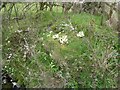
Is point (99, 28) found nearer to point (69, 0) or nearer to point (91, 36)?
point (91, 36)

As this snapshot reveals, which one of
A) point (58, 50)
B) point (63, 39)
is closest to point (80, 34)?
point (63, 39)

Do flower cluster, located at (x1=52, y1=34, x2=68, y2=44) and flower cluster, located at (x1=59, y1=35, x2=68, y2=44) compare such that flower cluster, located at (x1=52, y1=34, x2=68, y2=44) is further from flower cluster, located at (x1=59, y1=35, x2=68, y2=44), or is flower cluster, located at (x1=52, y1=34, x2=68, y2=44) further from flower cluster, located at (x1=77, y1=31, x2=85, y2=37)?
flower cluster, located at (x1=77, y1=31, x2=85, y2=37)

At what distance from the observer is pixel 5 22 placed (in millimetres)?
3299

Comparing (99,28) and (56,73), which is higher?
(99,28)

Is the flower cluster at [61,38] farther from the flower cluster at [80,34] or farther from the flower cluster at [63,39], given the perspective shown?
the flower cluster at [80,34]

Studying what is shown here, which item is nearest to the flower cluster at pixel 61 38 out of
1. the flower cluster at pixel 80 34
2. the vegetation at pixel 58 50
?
the vegetation at pixel 58 50

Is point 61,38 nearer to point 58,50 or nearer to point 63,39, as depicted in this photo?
point 63,39

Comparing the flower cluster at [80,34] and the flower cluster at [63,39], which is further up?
the flower cluster at [80,34]

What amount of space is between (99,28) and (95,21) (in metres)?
0.08

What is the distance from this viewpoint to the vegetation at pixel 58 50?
10.6ft

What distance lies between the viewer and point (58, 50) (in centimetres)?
334

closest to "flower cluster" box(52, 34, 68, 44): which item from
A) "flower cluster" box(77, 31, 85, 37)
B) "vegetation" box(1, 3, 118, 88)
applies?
"vegetation" box(1, 3, 118, 88)

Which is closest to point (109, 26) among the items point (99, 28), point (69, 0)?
point (99, 28)

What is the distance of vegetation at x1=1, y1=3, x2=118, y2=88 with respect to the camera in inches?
127
